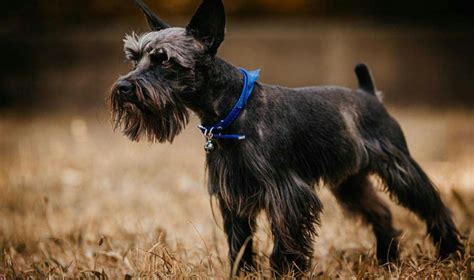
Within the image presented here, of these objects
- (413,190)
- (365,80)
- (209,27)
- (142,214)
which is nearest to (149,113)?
(209,27)

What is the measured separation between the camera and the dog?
3.23 m

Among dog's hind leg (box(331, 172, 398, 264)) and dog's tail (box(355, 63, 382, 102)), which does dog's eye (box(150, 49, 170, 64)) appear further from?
dog's hind leg (box(331, 172, 398, 264))

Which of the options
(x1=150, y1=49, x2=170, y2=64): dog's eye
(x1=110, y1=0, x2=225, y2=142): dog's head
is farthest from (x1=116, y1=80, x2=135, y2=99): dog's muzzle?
(x1=150, y1=49, x2=170, y2=64): dog's eye

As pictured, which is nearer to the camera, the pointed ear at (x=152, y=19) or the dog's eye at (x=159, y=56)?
the dog's eye at (x=159, y=56)

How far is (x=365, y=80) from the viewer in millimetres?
4340

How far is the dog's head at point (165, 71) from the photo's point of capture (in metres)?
3.17

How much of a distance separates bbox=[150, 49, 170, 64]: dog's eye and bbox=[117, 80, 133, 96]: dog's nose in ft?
0.69

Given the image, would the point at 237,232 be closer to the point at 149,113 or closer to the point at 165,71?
the point at 149,113

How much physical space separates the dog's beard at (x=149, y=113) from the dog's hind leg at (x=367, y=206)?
5.16 feet

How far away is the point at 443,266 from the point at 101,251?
230 centimetres

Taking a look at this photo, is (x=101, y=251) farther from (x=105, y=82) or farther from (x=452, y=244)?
(x=105, y=82)

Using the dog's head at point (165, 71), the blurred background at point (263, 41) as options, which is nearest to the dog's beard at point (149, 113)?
the dog's head at point (165, 71)

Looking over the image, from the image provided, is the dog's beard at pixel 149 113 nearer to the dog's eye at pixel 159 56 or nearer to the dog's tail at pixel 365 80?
the dog's eye at pixel 159 56

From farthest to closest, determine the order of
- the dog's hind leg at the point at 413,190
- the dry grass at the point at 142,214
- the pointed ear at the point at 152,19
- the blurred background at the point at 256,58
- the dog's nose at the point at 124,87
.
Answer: the blurred background at the point at 256,58, the dog's hind leg at the point at 413,190, the dry grass at the point at 142,214, the pointed ear at the point at 152,19, the dog's nose at the point at 124,87
